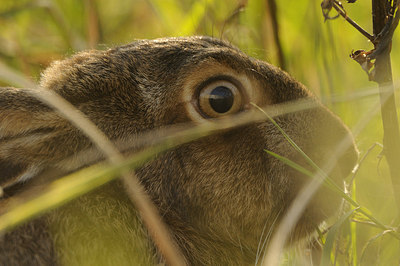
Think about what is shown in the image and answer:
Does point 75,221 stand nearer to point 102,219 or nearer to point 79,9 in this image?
point 102,219

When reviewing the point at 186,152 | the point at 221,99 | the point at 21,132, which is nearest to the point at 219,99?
the point at 221,99

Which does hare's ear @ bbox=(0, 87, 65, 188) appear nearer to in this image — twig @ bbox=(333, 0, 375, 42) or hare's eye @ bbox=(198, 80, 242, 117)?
hare's eye @ bbox=(198, 80, 242, 117)

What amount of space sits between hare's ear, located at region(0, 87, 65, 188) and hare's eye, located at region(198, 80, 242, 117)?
2.17 feet

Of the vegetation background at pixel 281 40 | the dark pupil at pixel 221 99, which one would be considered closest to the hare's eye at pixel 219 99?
the dark pupil at pixel 221 99

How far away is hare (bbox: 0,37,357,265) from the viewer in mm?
2402

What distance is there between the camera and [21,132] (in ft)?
7.64

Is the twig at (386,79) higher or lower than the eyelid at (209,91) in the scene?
lower

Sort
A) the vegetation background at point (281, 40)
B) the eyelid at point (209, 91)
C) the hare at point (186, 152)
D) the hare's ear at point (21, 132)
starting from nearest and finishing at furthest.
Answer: the hare's ear at point (21, 132) < the hare at point (186, 152) < the eyelid at point (209, 91) < the vegetation background at point (281, 40)

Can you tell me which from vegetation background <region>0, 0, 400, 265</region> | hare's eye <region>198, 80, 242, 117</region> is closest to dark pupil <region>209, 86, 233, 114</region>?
hare's eye <region>198, 80, 242, 117</region>

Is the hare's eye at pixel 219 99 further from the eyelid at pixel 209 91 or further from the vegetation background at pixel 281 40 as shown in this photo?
the vegetation background at pixel 281 40

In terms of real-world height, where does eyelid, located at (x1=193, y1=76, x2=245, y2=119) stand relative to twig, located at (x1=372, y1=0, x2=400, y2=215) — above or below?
above

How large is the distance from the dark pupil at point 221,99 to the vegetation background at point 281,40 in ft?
1.94

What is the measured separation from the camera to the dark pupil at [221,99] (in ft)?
8.51

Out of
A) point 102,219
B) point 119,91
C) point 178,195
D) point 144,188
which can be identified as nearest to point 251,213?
point 178,195
